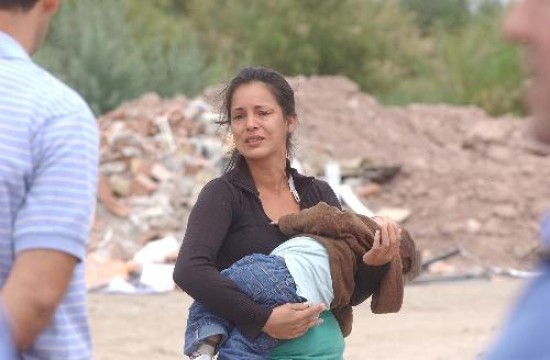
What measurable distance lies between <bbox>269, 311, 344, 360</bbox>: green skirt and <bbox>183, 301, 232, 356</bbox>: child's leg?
178mm

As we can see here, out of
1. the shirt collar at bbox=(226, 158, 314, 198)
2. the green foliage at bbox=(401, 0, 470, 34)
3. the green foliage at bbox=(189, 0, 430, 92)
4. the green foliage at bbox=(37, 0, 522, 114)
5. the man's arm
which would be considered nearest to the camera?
the man's arm

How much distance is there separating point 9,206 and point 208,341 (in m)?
1.68

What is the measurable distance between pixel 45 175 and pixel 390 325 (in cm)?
994

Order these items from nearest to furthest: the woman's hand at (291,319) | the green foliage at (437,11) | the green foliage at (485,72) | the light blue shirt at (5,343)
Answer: the light blue shirt at (5,343) < the woman's hand at (291,319) < the green foliage at (485,72) < the green foliage at (437,11)

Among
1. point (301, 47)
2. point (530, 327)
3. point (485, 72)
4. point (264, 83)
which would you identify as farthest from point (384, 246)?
point (485, 72)

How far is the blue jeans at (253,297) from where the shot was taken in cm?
413

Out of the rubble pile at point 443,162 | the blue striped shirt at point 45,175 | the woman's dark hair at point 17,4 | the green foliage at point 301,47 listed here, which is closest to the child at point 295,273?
the blue striped shirt at point 45,175

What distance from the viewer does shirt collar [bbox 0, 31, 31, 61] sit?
2678 millimetres

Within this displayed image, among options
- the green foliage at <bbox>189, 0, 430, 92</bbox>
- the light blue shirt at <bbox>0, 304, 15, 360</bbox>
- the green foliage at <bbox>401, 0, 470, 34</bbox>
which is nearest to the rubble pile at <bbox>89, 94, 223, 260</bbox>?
the green foliage at <bbox>189, 0, 430, 92</bbox>

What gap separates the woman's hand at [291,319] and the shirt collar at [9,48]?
1.65 m

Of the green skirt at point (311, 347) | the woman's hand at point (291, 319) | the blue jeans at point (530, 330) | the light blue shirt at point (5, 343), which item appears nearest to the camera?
the blue jeans at point (530, 330)

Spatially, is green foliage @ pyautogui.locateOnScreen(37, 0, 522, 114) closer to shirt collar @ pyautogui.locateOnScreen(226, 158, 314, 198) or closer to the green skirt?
shirt collar @ pyautogui.locateOnScreen(226, 158, 314, 198)

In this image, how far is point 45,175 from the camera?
2547 mm

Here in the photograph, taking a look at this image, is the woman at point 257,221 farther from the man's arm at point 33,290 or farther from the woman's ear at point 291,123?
the man's arm at point 33,290
